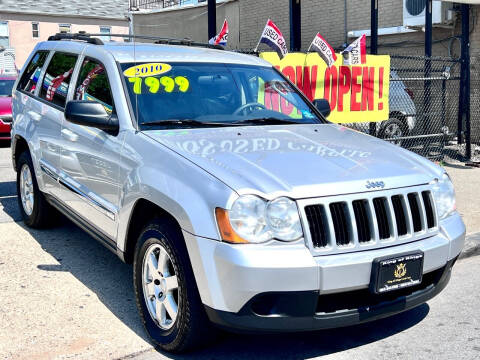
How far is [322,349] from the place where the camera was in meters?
3.74

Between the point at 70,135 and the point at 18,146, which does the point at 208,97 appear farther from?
the point at 18,146

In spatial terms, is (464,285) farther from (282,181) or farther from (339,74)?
(339,74)

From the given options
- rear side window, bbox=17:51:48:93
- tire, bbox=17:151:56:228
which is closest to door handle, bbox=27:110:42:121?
rear side window, bbox=17:51:48:93

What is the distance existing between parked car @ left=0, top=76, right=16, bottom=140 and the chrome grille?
1126cm

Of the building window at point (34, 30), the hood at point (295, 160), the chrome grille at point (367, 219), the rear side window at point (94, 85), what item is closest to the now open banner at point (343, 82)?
the rear side window at point (94, 85)

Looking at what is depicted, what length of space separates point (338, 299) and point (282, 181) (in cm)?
70

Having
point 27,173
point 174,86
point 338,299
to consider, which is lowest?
point 338,299

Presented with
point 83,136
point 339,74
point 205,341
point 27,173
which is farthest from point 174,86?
point 339,74

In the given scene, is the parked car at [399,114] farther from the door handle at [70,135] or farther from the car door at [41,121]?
the door handle at [70,135]

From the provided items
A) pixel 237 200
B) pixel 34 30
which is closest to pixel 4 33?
pixel 34 30

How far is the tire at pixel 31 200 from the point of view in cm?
593

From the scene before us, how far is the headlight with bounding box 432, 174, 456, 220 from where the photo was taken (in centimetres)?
379

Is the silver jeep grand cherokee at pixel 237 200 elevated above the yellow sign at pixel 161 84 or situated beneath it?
situated beneath

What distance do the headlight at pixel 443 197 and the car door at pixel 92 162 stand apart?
1998mm
